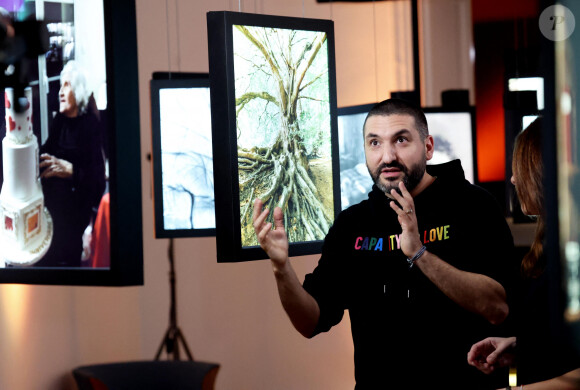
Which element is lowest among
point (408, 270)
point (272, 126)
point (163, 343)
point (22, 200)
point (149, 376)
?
point (163, 343)

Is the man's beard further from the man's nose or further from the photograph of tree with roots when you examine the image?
the photograph of tree with roots

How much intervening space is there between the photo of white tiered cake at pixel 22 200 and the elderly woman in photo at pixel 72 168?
2 cm

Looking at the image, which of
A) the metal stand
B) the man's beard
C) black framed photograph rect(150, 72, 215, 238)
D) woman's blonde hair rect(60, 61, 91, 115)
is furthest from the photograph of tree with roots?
the metal stand

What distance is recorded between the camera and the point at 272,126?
191 cm

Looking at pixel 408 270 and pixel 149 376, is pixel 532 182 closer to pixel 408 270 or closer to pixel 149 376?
pixel 408 270

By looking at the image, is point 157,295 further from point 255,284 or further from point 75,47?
point 75,47

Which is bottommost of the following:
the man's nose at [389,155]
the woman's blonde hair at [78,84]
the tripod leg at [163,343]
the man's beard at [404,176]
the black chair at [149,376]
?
the tripod leg at [163,343]

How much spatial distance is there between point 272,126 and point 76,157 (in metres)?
0.65

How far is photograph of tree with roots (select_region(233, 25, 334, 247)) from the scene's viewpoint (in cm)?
180

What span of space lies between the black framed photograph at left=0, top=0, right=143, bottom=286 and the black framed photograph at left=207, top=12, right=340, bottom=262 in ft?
1.41

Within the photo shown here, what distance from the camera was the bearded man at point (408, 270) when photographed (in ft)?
6.18

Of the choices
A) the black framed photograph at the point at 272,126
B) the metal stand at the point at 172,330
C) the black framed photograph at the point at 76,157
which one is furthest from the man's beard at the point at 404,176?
the metal stand at the point at 172,330

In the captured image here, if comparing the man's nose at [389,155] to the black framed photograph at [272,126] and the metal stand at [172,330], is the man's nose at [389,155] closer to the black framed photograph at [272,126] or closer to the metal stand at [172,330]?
the black framed photograph at [272,126]

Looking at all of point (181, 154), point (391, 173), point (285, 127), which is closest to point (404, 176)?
point (391, 173)
